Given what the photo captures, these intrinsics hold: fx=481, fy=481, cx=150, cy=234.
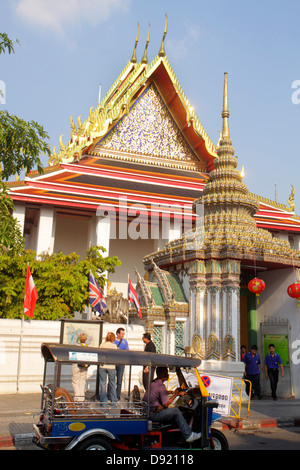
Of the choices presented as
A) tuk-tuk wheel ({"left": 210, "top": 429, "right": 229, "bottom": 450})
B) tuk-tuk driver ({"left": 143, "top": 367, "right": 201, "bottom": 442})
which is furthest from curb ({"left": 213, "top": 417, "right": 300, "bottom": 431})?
tuk-tuk driver ({"left": 143, "top": 367, "right": 201, "bottom": 442})

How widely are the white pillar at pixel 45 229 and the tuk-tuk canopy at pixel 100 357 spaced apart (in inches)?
573

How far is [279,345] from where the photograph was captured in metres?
12.0

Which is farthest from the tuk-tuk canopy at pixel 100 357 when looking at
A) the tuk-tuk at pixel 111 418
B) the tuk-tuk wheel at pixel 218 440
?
the tuk-tuk wheel at pixel 218 440

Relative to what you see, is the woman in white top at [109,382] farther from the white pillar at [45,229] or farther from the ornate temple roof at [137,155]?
the white pillar at [45,229]

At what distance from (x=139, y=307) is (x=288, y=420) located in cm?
403

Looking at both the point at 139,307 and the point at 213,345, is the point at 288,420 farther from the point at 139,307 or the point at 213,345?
the point at 139,307

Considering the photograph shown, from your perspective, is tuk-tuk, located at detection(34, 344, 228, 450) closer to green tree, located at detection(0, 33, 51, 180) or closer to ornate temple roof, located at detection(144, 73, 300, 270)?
green tree, located at detection(0, 33, 51, 180)

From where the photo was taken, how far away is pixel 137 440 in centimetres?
522

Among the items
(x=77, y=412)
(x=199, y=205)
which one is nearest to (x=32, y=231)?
(x=199, y=205)

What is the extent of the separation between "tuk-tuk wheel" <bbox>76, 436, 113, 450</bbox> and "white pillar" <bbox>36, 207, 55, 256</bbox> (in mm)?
15302

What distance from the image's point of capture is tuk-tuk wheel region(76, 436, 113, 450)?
476 cm

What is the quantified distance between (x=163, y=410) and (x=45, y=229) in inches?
612

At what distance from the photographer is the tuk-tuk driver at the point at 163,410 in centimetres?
532
